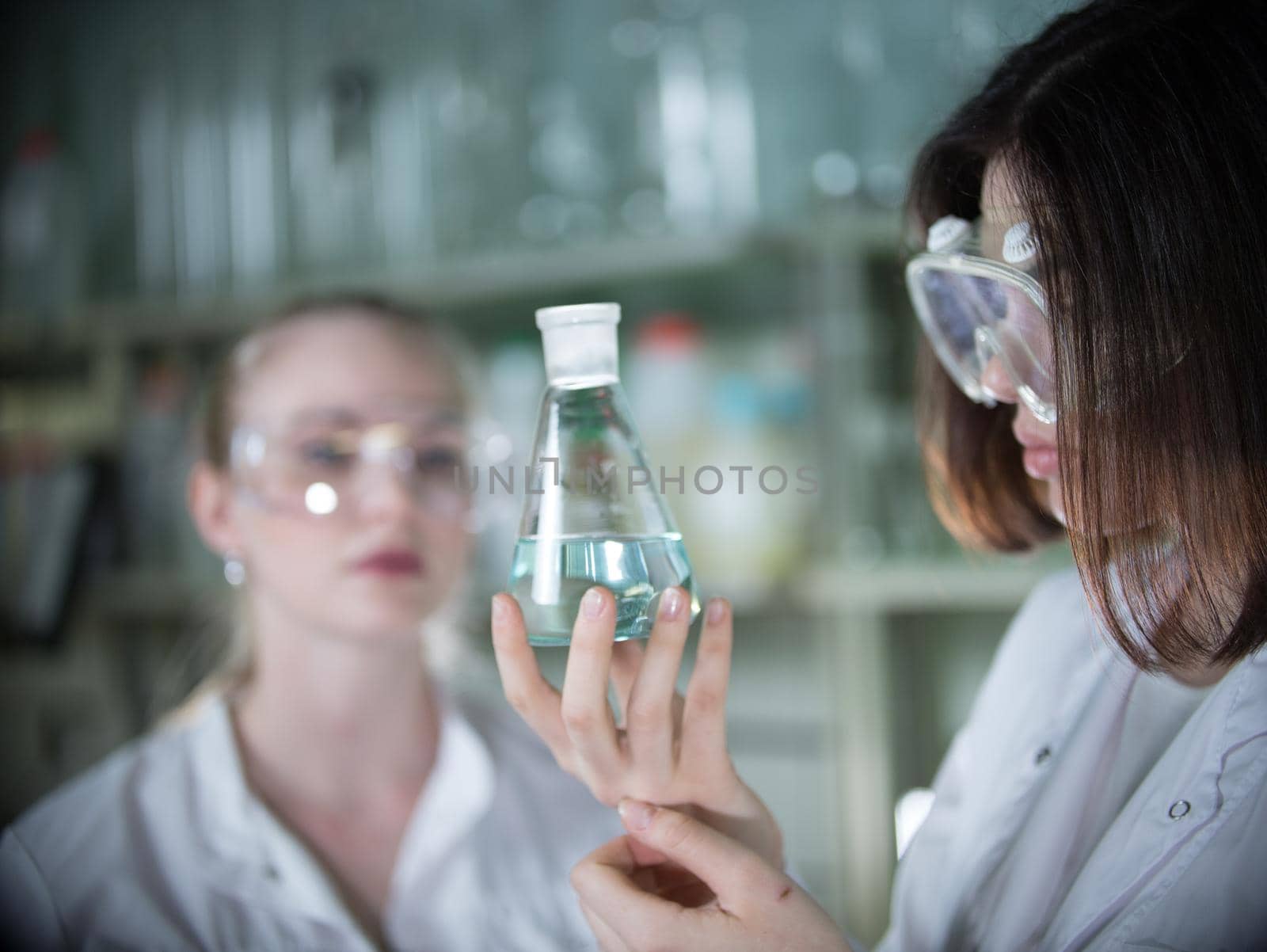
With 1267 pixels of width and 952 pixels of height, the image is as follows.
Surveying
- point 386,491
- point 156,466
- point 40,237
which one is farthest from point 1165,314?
point 40,237

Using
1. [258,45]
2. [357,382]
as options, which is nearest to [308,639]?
[357,382]

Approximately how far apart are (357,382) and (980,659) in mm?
1381

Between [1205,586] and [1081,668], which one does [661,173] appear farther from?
[1205,586]

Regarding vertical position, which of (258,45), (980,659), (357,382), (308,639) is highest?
(258,45)

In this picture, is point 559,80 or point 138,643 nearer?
point 559,80

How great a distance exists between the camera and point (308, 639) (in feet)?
3.93

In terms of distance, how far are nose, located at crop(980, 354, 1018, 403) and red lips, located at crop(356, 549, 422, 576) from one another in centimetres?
65

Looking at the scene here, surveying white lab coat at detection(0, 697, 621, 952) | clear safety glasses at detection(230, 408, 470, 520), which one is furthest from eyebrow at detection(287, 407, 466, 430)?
white lab coat at detection(0, 697, 621, 952)

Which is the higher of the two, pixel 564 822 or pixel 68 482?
pixel 68 482

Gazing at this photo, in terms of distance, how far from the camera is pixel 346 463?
3.76 ft

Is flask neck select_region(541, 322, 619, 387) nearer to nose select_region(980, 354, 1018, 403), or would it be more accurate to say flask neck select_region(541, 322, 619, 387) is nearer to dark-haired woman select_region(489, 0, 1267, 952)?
dark-haired woman select_region(489, 0, 1267, 952)

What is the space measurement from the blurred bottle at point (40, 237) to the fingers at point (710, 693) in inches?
83.1

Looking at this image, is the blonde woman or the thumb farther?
the blonde woman

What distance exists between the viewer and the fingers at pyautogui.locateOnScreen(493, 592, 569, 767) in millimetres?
660
